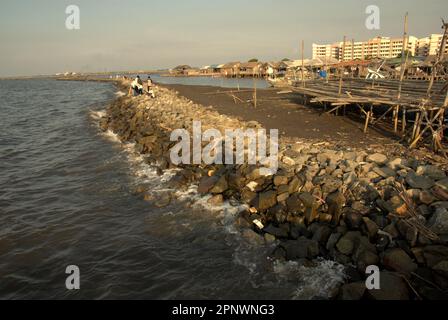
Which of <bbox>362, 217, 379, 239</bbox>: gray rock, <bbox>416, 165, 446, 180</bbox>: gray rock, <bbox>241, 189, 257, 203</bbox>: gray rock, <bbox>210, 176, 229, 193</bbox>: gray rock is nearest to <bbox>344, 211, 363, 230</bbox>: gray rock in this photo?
<bbox>362, 217, 379, 239</bbox>: gray rock

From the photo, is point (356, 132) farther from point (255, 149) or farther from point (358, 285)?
point (358, 285)

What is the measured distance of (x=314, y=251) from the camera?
6875 millimetres

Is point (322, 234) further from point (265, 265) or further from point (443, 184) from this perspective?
point (443, 184)

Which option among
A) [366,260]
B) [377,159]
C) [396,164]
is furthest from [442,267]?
[377,159]

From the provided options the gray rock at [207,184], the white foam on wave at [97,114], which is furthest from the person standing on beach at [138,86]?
the gray rock at [207,184]

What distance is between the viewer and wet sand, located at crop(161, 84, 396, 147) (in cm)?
1257

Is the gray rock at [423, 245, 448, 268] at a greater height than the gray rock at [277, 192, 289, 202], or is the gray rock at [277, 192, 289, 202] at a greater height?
the gray rock at [277, 192, 289, 202]

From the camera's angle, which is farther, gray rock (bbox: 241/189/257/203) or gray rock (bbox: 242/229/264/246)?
gray rock (bbox: 241/189/257/203)

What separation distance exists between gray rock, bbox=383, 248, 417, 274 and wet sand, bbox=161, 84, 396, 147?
603 centimetres

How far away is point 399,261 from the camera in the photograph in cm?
595

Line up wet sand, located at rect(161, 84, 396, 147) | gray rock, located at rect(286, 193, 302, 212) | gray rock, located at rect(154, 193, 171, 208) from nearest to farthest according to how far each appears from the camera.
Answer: gray rock, located at rect(286, 193, 302, 212)
gray rock, located at rect(154, 193, 171, 208)
wet sand, located at rect(161, 84, 396, 147)

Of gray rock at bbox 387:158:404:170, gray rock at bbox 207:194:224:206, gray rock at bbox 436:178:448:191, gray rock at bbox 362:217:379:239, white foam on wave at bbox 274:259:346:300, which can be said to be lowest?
white foam on wave at bbox 274:259:346:300

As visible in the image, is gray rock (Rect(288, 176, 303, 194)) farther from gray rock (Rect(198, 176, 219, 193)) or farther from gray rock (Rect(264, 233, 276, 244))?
gray rock (Rect(198, 176, 219, 193))

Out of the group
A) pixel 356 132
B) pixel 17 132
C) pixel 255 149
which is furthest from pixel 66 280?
pixel 17 132
